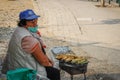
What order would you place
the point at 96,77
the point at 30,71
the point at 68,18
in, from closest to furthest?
the point at 30,71
the point at 96,77
the point at 68,18

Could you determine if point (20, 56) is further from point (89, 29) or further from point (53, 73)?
point (89, 29)

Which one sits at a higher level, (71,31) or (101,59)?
(101,59)

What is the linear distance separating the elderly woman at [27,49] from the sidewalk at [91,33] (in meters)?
3.36

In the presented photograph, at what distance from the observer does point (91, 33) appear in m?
15.7

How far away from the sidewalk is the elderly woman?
3.36m

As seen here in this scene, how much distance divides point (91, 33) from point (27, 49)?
985 cm

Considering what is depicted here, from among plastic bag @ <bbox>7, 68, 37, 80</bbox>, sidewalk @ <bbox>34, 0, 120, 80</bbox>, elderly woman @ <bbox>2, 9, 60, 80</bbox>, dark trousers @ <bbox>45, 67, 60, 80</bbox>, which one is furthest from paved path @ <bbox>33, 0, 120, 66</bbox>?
plastic bag @ <bbox>7, 68, 37, 80</bbox>

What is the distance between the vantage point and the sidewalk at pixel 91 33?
34.6ft

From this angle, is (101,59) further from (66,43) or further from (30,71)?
(30,71)

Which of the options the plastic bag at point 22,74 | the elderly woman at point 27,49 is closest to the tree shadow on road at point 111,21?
the elderly woman at point 27,49

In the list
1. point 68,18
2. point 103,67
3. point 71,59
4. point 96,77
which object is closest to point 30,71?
point 71,59

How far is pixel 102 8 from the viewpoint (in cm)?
2550

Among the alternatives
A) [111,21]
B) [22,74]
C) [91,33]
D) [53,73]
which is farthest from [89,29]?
[22,74]

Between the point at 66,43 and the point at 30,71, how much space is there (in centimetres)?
778
